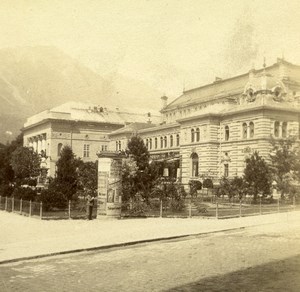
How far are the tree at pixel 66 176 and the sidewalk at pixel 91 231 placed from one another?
3755 mm

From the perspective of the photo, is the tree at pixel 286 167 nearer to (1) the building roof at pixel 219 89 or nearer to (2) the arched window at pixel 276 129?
(2) the arched window at pixel 276 129

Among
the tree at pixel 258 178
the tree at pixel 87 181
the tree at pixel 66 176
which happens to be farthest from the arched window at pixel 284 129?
the tree at pixel 66 176

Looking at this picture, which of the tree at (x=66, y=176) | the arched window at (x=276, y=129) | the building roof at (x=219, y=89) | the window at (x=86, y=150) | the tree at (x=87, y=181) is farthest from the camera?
the window at (x=86, y=150)

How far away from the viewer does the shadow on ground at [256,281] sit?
8.58 meters

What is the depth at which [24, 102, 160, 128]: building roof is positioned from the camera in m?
77.4

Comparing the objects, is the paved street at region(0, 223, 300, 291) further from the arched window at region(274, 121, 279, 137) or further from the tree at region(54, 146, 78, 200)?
the arched window at region(274, 121, 279, 137)

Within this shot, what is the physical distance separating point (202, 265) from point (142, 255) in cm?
214

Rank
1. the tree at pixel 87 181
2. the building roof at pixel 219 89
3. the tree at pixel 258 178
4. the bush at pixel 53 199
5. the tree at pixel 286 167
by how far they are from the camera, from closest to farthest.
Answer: the bush at pixel 53 199 → the tree at pixel 87 181 → the tree at pixel 258 178 → the tree at pixel 286 167 → the building roof at pixel 219 89

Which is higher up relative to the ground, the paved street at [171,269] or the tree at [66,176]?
the tree at [66,176]

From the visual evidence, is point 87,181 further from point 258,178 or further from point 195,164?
point 195,164

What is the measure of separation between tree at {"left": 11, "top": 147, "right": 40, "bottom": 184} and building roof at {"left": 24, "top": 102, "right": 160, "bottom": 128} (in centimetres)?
2847

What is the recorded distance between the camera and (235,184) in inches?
1372

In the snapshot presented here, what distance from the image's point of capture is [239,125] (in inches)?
1852

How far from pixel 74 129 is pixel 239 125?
38.0 m
